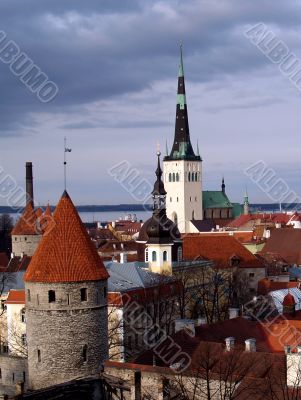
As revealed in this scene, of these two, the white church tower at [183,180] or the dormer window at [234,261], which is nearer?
the dormer window at [234,261]

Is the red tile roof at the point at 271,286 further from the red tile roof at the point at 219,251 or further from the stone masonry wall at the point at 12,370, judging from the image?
the stone masonry wall at the point at 12,370

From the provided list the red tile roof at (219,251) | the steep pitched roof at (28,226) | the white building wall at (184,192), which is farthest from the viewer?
the white building wall at (184,192)

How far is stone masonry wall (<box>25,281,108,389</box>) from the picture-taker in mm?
21203

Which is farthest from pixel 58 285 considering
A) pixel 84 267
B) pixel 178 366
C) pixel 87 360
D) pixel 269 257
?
pixel 269 257

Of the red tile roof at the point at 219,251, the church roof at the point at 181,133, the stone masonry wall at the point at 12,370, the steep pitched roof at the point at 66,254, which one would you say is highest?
the church roof at the point at 181,133

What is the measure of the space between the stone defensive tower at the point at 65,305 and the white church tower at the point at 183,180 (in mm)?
76473

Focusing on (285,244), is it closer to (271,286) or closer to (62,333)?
(271,286)

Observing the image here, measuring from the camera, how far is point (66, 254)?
22.0 metres

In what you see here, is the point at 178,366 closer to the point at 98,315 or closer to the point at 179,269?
the point at 98,315

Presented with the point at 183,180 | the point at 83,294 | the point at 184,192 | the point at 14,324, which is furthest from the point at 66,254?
the point at 184,192

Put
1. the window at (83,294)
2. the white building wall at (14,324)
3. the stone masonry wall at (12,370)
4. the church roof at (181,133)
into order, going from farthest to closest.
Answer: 1. the church roof at (181,133)
2. the white building wall at (14,324)
3. the stone masonry wall at (12,370)
4. the window at (83,294)

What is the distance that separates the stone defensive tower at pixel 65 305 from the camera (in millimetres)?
21234

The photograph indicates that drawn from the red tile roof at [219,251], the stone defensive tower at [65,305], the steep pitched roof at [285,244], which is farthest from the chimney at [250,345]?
the steep pitched roof at [285,244]

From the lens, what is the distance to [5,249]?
3282 inches
